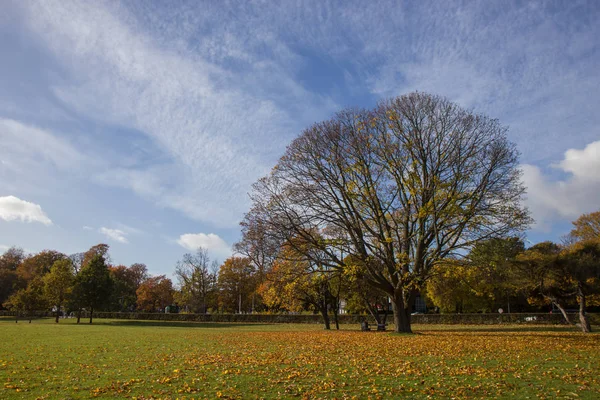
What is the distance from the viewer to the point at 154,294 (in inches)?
3578

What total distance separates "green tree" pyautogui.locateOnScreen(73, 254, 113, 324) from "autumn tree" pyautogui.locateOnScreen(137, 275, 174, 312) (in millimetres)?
33605

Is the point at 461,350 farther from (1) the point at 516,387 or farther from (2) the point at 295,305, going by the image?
(2) the point at 295,305

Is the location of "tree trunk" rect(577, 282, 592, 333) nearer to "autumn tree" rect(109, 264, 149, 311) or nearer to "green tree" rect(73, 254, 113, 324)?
"green tree" rect(73, 254, 113, 324)

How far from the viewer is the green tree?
5400 cm

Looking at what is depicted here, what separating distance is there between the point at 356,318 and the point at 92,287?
35.6 meters

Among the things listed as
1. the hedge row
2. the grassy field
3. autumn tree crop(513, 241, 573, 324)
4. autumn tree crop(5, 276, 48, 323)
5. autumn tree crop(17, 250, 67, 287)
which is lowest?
the hedge row

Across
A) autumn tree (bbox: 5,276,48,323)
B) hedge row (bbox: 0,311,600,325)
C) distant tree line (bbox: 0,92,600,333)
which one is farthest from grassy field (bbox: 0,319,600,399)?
autumn tree (bbox: 5,276,48,323)

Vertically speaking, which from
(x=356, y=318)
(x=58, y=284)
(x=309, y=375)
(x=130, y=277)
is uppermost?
(x=130, y=277)

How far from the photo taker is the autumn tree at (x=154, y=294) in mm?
88625

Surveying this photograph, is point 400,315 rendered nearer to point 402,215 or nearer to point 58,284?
point 402,215

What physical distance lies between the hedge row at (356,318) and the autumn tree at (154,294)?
662 inches

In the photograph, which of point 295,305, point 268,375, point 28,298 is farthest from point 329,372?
point 28,298

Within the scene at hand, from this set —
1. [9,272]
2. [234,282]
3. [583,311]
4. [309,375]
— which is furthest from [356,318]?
[9,272]

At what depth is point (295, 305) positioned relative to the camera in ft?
137
